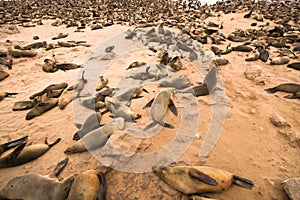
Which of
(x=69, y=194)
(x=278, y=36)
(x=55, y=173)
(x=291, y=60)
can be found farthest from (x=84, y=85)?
(x=278, y=36)

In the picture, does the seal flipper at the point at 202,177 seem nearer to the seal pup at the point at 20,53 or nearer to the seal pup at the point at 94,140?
the seal pup at the point at 94,140

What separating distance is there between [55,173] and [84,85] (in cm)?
241

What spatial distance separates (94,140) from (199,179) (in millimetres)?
1465

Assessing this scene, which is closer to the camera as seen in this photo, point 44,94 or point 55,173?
point 55,173

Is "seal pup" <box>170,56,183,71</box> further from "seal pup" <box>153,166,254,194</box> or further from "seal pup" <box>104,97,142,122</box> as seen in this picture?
"seal pup" <box>153,166,254,194</box>

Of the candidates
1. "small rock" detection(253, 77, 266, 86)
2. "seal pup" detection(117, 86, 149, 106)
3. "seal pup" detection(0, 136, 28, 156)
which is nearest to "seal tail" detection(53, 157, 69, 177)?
"seal pup" detection(0, 136, 28, 156)

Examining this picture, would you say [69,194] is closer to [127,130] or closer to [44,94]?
[127,130]

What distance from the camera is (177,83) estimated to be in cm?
395

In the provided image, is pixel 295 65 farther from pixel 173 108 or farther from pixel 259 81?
pixel 173 108

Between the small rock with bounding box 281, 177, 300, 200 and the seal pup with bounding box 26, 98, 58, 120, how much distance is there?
3.81m

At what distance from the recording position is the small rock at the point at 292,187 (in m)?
1.77

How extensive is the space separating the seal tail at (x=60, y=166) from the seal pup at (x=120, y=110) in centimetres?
106

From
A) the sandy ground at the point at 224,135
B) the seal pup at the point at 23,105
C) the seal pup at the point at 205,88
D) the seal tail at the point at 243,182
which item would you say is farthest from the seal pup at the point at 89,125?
the seal tail at the point at 243,182

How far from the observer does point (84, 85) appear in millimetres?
4266
